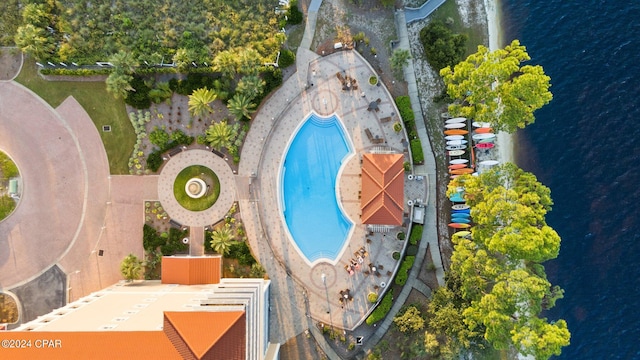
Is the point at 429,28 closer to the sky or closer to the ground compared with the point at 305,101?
closer to the sky

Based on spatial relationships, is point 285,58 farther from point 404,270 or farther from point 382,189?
point 404,270

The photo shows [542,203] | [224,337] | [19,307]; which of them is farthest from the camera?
[19,307]

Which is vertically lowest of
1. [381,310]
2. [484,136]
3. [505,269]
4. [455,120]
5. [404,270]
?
[381,310]

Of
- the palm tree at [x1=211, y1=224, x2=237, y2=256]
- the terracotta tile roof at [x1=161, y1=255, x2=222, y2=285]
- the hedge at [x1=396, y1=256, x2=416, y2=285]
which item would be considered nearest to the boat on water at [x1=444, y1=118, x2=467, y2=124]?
the hedge at [x1=396, y1=256, x2=416, y2=285]

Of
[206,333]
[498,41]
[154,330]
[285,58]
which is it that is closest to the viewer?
[206,333]

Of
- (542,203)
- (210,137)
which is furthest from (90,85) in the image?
(542,203)

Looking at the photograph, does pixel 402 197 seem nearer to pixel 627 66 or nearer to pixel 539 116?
pixel 539 116

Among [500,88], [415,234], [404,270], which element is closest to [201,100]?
[415,234]
